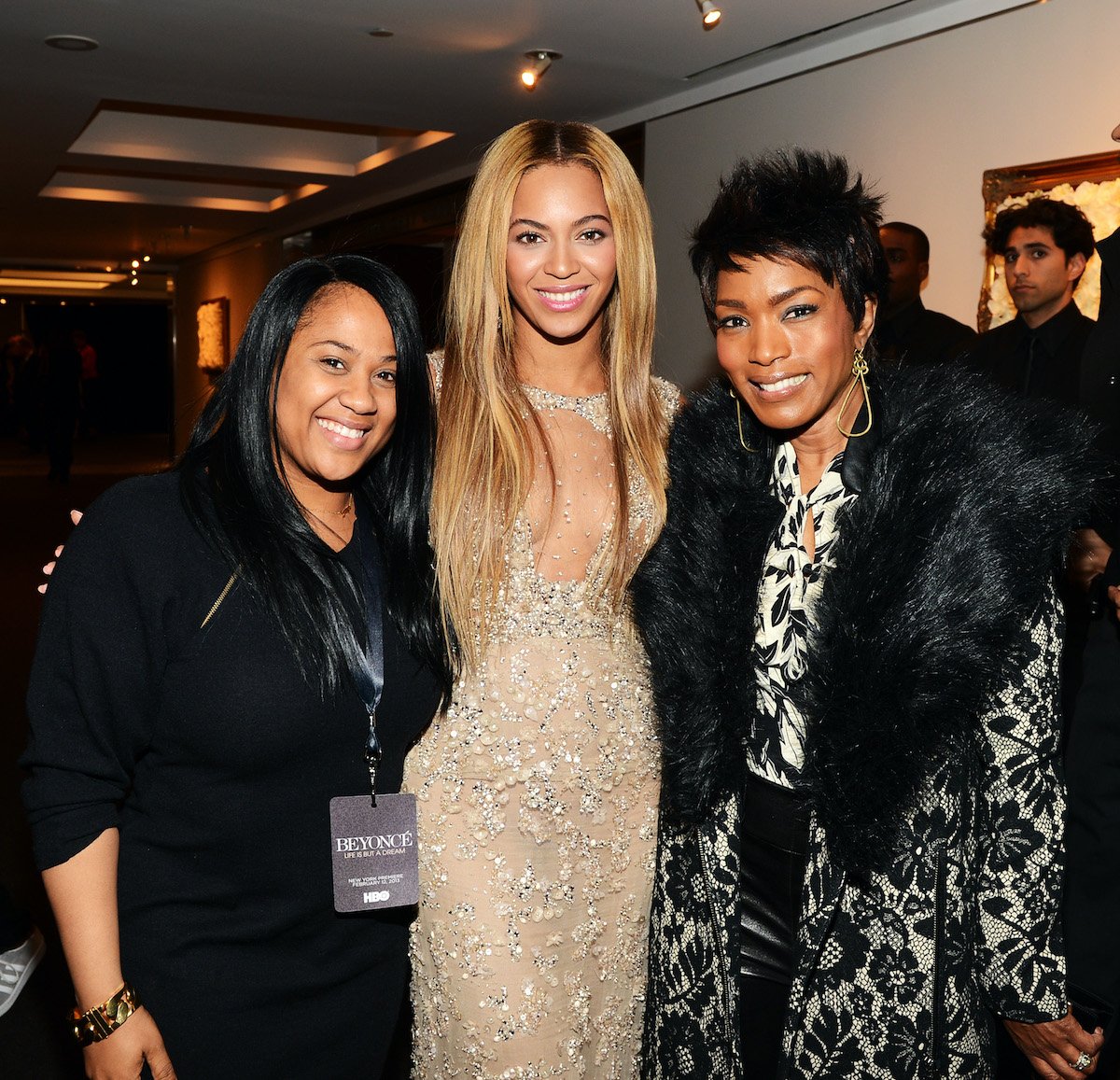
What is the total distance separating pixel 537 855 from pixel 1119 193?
146 inches

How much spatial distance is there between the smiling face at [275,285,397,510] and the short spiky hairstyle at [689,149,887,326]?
0.59 metres

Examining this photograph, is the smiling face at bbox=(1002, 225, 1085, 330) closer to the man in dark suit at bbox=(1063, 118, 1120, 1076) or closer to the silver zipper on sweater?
the man in dark suit at bbox=(1063, 118, 1120, 1076)

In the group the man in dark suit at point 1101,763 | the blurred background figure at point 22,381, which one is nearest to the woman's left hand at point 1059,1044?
the man in dark suit at point 1101,763

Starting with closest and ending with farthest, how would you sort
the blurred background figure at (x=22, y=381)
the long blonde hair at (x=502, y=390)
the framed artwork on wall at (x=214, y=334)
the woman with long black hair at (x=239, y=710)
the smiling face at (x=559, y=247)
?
the woman with long black hair at (x=239, y=710) < the long blonde hair at (x=502, y=390) < the smiling face at (x=559, y=247) < the framed artwork on wall at (x=214, y=334) < the blurred background figure at (x=22, y=381)

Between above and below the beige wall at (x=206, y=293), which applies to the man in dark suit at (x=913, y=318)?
below

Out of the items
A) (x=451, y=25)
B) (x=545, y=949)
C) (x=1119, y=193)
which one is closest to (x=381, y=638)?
(x=545, y=949)

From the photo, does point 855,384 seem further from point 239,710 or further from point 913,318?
point 913,318

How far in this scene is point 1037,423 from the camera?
1727 mm

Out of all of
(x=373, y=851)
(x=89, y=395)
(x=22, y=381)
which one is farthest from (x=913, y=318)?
(x=89, y=395)

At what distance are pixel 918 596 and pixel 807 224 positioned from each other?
1.97 feet

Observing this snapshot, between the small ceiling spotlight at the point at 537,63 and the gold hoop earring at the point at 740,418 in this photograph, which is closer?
the gold hoop earring at the point at 740,418

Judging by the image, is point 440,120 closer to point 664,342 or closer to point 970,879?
point 664,342

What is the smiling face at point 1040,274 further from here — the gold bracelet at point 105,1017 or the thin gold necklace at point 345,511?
the gold bracelet at point 105,1017

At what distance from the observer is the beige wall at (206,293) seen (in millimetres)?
14297
